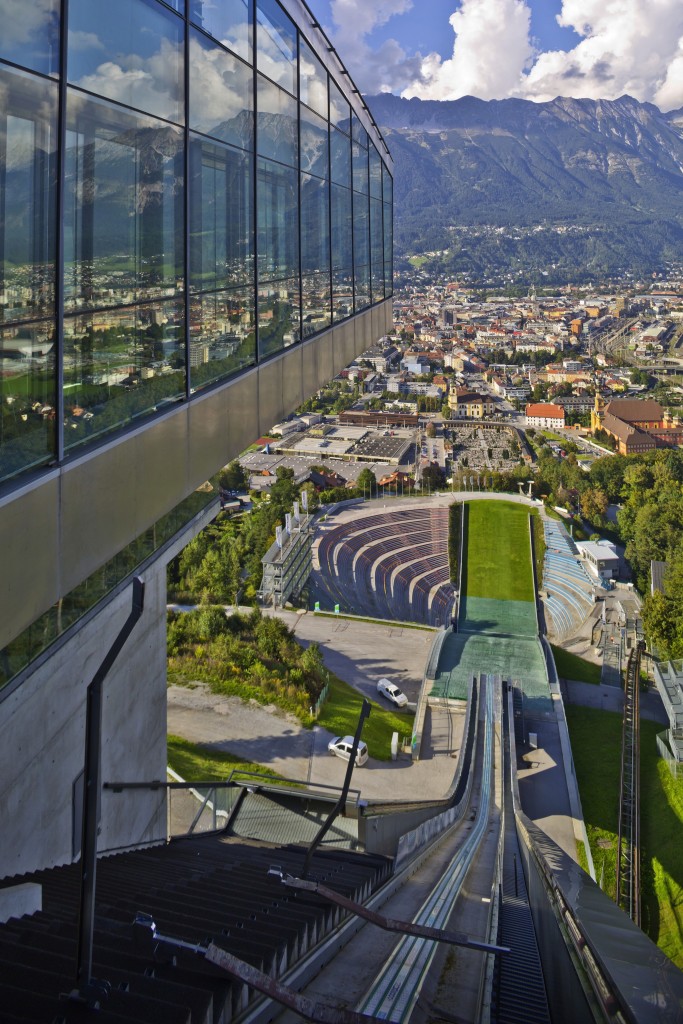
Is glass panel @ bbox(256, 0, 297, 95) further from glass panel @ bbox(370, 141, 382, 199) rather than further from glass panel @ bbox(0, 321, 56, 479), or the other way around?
glass panel @ bbox(370, 141, 382, 199)

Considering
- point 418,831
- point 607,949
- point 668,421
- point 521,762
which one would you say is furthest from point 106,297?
point 668,421

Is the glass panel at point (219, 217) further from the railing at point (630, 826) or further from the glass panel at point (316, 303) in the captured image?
the railing at point (630, 826)

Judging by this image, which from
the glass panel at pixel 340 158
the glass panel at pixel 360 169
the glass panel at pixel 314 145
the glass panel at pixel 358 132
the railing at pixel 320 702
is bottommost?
the railing at pixel 320 702

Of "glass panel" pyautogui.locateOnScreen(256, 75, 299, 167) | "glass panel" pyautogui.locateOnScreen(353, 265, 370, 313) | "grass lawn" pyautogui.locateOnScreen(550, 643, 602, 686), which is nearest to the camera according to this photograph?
"glass panel" pyautogui.locateOnScreen(256, 75, 299, 167)

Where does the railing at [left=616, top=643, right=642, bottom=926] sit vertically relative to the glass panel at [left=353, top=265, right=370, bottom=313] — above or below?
below

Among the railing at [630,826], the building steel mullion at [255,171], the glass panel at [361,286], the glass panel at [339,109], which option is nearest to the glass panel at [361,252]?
the glass panel at [361,286]

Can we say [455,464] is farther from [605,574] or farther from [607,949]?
[607,949]

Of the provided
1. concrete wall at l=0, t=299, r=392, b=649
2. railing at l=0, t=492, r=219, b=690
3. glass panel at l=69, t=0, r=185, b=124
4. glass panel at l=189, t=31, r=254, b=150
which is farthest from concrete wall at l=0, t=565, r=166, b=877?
glass panel at l=189, t=31, r=254, b=150
